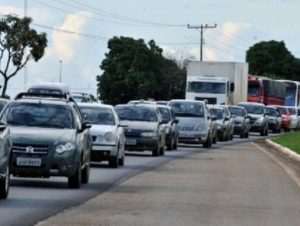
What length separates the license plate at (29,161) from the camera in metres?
19.1

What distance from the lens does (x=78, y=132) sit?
20.1 meters

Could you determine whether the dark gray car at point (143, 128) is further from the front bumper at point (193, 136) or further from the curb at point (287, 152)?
the front bumper at point (193, 136)

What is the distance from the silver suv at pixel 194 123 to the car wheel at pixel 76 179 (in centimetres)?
2205

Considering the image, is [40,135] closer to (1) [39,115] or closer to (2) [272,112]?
(1) [39,115]

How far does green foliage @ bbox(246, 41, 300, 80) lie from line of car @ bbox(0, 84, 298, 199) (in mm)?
108336

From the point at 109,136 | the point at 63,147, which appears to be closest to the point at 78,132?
the point at 63,147

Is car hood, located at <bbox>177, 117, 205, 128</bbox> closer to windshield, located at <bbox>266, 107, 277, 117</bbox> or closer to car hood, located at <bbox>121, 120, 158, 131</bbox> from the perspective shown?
car hood, located at <bbox>121, 120, 158, 131</bbox>

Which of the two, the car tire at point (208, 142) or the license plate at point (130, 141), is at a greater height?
the license plate at point (130, 141)

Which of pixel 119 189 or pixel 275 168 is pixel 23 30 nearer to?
pixel 275 168

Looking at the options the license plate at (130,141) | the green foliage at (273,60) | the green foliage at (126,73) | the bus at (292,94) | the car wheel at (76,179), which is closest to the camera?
the car wheel at (76,179)

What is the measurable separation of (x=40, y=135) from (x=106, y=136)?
25.7 ft

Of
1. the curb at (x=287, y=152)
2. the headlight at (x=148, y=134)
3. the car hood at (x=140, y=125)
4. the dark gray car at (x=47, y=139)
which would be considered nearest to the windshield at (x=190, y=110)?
the curb at (x=287, y=152)

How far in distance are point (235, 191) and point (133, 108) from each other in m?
14.5

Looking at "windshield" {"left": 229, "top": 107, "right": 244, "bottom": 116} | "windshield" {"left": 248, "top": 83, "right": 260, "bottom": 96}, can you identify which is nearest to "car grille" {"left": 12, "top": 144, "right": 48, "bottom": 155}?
"windshield" {"left": 229, "top": 107, "right": 244, "bottom": 116}
